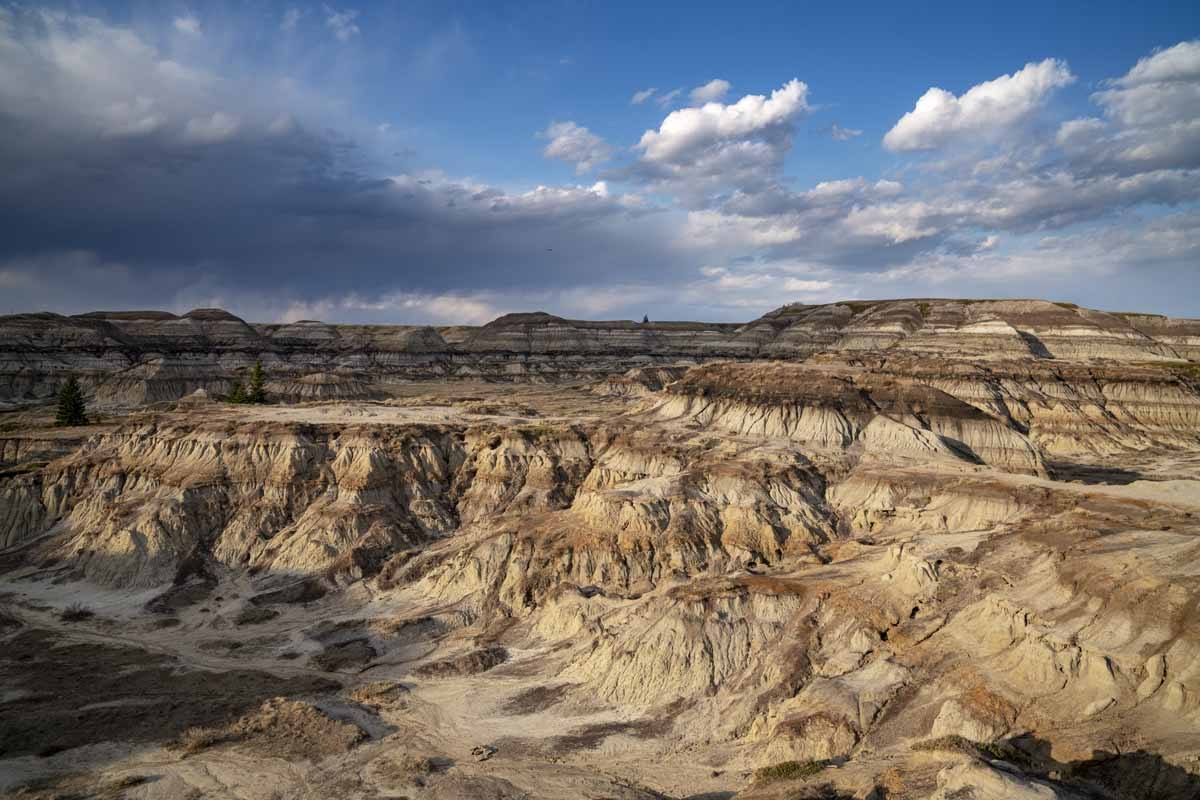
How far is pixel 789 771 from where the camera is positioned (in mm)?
26219

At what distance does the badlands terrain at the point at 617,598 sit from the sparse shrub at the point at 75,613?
0.76 feet

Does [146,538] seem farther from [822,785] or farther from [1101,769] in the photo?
[1101,769]

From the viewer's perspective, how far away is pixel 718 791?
26969 millimetres

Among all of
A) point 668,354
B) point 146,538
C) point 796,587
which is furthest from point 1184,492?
point 668,354

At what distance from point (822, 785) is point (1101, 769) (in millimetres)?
8499

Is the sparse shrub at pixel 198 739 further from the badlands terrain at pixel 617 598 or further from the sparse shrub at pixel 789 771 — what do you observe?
the sparse shrub at pixel 789 771

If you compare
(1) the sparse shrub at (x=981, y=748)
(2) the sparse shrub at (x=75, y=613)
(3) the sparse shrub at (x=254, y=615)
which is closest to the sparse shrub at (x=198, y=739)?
(3) the sparse shrub at (x=254, y=615)

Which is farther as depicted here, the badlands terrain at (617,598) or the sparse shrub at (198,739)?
the sparse shrub at (198,739)

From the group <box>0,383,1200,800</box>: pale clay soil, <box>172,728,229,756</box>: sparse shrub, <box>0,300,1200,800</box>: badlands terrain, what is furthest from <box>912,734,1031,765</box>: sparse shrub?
<box>172,728,229,756</box>: sparse shrub

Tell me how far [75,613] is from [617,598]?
35.0m

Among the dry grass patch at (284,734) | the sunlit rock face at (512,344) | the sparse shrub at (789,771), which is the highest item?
the sunlit rock face at (512,344)

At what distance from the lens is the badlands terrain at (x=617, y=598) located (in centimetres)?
2694

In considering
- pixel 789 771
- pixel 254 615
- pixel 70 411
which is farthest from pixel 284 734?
pixel 70 411

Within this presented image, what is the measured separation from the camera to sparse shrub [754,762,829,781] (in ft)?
83.8
